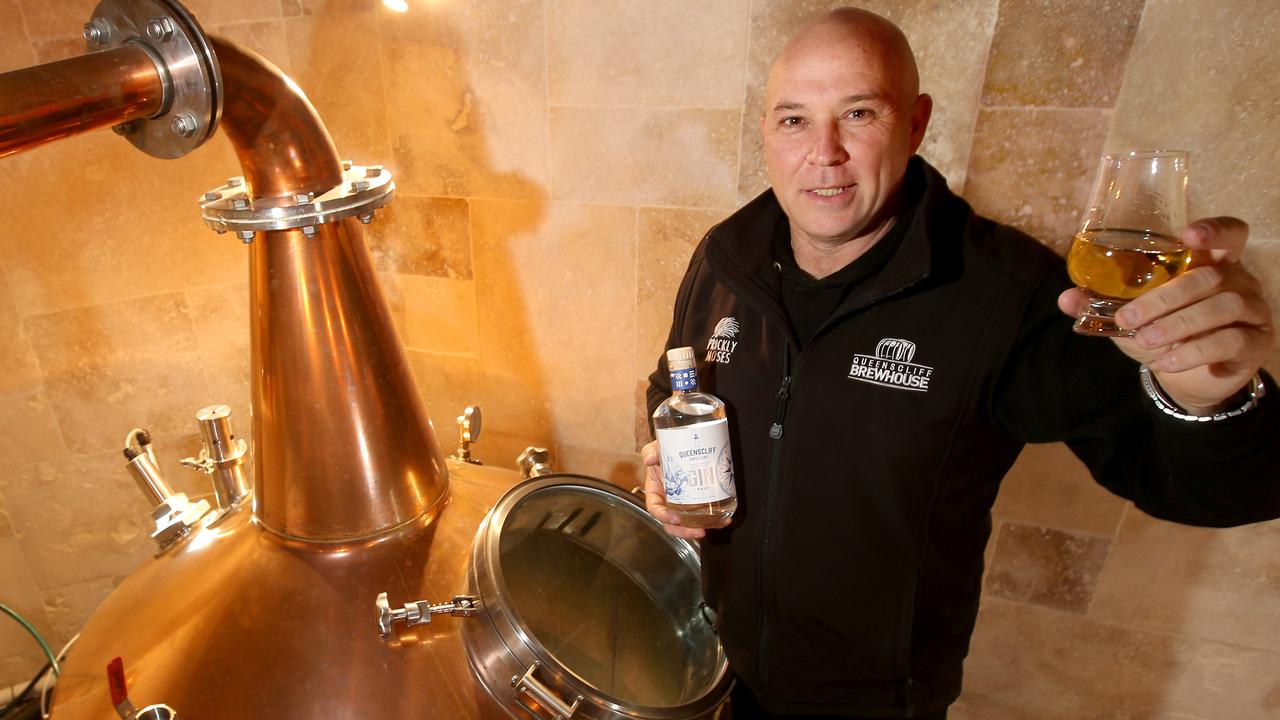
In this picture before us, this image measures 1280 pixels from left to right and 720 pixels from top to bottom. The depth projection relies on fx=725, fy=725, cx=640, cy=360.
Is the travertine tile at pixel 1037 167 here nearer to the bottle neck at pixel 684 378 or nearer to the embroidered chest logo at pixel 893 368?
the embroidered chest logo at pixel 893 368

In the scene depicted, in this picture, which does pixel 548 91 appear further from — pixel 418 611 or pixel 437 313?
pixel 418 611

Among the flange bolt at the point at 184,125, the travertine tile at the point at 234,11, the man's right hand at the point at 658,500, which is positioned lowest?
the man's right hand at the point at 658,500

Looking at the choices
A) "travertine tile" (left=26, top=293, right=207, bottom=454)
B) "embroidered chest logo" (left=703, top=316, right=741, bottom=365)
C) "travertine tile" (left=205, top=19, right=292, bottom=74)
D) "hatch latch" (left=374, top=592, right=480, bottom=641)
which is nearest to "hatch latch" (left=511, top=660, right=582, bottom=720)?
"hatch latch" (left=374, top=592, right=480, bottom=641)

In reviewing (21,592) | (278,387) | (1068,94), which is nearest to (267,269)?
(278,387)

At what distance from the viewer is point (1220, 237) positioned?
3.08ft

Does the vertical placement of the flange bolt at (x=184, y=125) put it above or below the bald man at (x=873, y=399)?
above

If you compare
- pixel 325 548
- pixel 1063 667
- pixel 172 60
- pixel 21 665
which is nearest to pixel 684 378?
pixel 325 548

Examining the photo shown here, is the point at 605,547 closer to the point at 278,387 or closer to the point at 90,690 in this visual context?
the point at 278,387

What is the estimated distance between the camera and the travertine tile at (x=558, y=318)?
8.30ft

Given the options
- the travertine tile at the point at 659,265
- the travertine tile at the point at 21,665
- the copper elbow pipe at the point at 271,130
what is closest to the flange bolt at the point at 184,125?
the copper elbow pipe at the point at 271,130

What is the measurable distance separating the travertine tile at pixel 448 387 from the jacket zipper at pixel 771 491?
1.51 m

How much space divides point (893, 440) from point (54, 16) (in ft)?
9.12

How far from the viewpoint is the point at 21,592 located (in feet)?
8.94

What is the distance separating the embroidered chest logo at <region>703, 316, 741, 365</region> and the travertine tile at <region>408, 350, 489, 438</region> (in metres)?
1.35
